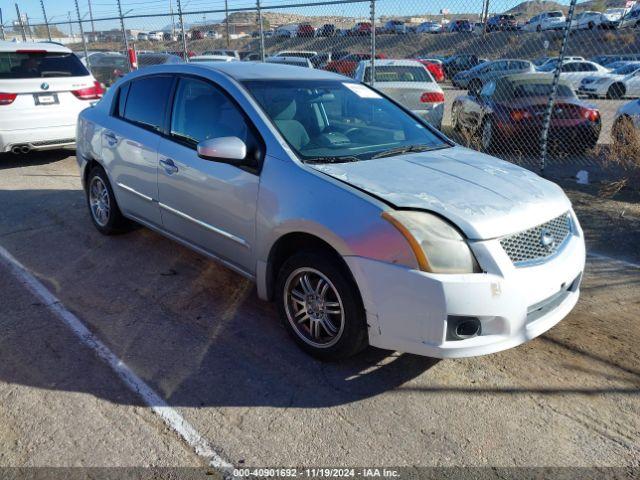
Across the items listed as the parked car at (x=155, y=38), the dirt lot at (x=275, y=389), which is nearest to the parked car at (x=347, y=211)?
the dirt lot at (x=275, y=389)

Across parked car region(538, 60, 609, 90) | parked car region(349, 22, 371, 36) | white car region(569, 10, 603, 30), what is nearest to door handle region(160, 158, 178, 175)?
parked car region(349, 22, 371, 36)

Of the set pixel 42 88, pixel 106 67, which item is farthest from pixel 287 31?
pixel 42 88

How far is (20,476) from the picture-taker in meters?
2.42

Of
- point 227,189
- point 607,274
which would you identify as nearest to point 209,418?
point 227,189

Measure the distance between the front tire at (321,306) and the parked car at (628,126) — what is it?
18.7 ft

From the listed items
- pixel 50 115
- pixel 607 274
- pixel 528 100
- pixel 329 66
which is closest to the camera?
pixel 607 274

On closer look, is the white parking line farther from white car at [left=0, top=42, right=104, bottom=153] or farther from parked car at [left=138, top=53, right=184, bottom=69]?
parked car at [left=138, top=53, right=184, bottom=69]

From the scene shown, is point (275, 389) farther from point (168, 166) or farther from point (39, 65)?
point (39, 65)

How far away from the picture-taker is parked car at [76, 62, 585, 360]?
2695 millimetres

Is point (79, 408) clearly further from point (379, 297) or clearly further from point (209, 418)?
point (379, 297)

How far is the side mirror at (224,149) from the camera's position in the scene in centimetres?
333

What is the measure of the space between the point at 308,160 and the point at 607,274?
291cm

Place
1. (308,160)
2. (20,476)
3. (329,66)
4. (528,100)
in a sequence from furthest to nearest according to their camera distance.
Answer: (329,66) < (528,100) < (308,160) < (20,476)

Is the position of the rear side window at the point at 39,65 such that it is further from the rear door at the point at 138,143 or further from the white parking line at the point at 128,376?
the white parking line at the point at 128,376
